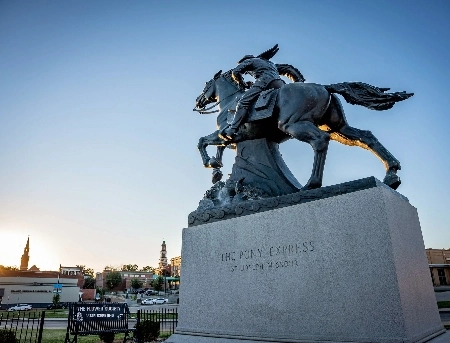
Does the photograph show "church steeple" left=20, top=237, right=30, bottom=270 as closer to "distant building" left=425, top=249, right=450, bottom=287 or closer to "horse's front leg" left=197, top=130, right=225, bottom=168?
"distant building" left=425, top=249, right=450, bottom=287

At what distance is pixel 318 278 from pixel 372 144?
7.87 ft

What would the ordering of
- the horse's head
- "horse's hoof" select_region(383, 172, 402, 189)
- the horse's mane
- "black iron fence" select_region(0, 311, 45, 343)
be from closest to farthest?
1. "horse's hoof" select_region(383, 172, 402, 189)
2. the horse's mane
3. the horse's head
4. "black iron fence" select_region(0, 311, 45, 343)

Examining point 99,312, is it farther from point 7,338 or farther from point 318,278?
point 318,278

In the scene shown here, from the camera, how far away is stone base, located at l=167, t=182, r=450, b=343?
339 centimetres

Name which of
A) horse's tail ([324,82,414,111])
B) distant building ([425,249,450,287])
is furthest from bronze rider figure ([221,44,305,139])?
distant building ([425,249,450,287])

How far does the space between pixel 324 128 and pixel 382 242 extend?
263 cm

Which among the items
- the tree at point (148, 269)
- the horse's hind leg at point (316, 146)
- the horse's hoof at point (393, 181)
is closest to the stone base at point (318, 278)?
the horse's hoof at point (393, 181)

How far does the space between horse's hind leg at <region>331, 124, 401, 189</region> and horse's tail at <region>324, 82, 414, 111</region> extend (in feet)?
1.41

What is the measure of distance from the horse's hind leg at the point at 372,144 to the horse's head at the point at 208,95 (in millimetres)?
3007

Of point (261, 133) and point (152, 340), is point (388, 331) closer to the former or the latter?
point (261, 133)

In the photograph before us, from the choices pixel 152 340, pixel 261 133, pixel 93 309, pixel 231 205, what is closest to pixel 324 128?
pixel 261 133

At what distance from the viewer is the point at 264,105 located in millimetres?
5559

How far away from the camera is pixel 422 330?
3553mm

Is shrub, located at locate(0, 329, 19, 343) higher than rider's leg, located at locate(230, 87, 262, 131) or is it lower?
lower
